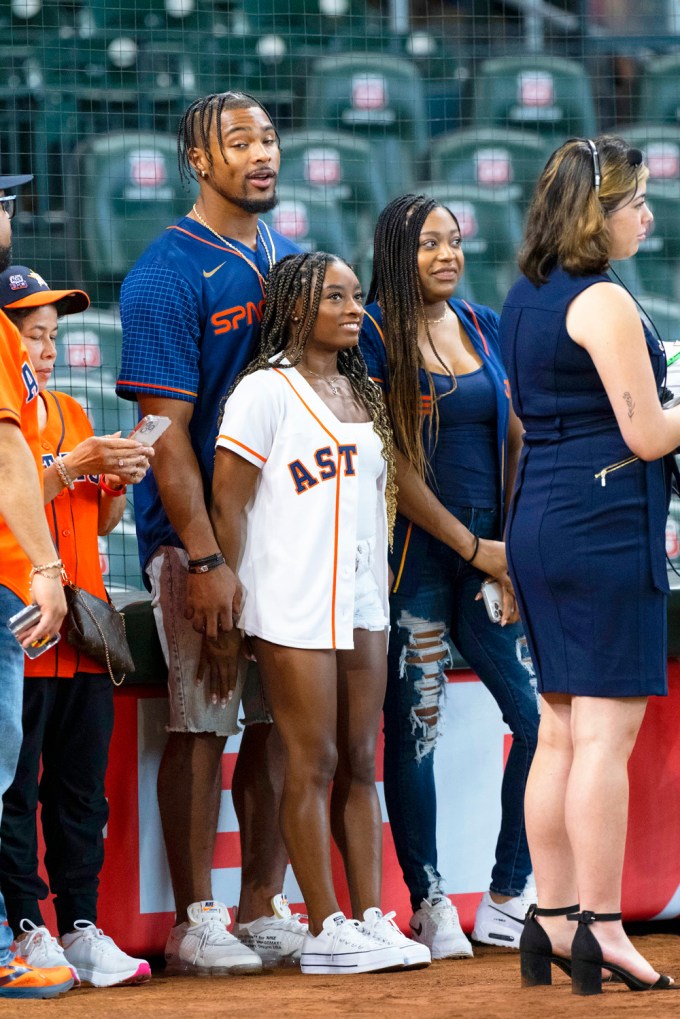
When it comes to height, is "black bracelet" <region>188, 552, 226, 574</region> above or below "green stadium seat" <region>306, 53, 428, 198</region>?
below

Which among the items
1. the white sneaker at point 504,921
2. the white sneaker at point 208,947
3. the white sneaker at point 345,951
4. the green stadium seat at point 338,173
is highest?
the green stadium seat at point 338,173

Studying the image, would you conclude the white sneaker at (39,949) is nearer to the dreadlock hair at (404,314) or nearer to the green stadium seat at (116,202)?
the dreadlock hair at (404,314)

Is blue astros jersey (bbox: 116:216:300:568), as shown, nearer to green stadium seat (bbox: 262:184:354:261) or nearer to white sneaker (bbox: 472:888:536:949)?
white sneaker (bbox: 472:888:536:949)

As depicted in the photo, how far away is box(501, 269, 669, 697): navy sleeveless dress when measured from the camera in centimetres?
217

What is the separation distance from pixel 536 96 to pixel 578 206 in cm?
476

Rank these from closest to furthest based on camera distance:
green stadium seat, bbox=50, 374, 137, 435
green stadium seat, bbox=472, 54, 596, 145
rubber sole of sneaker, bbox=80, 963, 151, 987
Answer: rubber sole of sneaker, bbox=80, 963, 151, 987 → green stadium seat, bbox=50, 374, 137, 435 → green stadium seat, bbox=472, 54, 596, 145

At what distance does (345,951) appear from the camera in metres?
2.61

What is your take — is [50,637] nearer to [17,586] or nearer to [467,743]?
[17,586]

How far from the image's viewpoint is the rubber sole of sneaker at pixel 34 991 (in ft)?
7.61

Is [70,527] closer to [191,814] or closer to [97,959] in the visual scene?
[191,814]

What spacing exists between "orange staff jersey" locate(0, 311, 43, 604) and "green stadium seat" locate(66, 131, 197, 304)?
132 inches

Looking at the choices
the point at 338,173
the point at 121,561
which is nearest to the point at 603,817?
the point at 121,561

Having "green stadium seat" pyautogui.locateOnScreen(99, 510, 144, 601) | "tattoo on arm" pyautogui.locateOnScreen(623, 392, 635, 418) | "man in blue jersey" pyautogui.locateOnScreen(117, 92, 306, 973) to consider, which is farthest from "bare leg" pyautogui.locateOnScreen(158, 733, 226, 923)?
"green stadium seat" pyautogui.locateOnScreen(99, 510, 144, 601)

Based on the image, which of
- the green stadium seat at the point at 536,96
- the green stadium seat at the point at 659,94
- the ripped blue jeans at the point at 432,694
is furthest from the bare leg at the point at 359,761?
the green stadium seat at the point at 659,94
